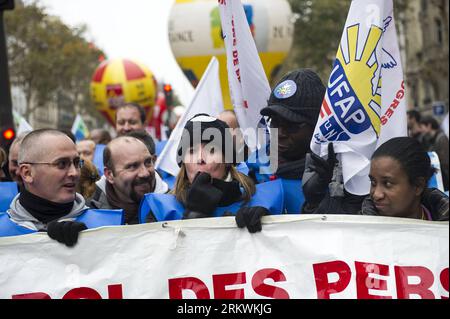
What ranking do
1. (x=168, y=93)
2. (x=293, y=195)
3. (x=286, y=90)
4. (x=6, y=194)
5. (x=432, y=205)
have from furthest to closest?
1. (x=168, y=93)
2. (x=6, y=194)
3. (x=286, y=90)
4. (x=293, y=195)
5. (x=432, y=205)

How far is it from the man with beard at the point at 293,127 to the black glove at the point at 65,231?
1.25 meters

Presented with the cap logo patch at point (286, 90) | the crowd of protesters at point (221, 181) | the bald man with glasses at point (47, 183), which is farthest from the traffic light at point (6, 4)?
the cap logo patch at point (286, 90)

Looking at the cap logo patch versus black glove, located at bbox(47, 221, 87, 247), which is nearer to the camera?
black glove, located at bbox(47, 221, 87, 247)

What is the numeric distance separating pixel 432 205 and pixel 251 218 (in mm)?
877

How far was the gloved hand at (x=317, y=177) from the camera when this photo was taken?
416 cm

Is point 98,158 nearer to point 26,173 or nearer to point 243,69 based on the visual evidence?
point 243,69

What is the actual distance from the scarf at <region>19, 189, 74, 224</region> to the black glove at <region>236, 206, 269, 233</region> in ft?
3.41

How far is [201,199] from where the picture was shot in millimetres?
4102

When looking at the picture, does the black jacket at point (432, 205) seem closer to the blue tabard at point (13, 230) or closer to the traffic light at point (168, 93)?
the blue tabard at point (13, 230)

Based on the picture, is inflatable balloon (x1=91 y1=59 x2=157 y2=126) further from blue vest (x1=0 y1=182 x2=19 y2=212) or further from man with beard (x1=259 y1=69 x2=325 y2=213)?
man with beard (x1=259 y1=69 x2=325 y2=213)

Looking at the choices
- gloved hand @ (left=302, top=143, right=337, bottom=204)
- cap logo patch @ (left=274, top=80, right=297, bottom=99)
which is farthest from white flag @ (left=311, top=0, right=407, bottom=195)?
cap logo patch @ (left=274, top=80, right=297, bottom=99)

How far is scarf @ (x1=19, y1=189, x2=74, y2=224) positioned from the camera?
14.3 ft

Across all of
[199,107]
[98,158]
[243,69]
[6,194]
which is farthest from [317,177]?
[98,158]
